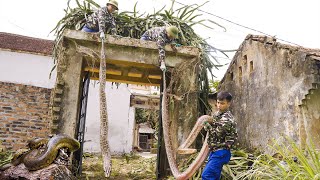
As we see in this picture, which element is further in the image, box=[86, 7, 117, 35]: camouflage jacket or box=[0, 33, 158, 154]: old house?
box=[0, 33, 158, 154]: old house

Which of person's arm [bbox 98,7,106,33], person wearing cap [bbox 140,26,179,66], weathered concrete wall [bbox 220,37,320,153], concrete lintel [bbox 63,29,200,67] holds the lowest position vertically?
weathered concrete wall [bbox 220,37,320,153]

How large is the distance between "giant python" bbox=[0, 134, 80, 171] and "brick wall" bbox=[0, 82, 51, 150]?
15.8 feet

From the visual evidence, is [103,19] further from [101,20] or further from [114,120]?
[114,120]

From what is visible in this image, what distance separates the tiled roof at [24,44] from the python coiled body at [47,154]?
6.41 metres

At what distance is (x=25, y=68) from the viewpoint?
9688 millimetres

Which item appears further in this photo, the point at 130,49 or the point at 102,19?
the point at 130,49

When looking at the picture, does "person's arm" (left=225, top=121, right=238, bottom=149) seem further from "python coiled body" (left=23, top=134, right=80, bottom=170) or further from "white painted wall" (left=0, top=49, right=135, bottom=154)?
"white painted wall" (left=0, top=49, right=135, bottom=154)

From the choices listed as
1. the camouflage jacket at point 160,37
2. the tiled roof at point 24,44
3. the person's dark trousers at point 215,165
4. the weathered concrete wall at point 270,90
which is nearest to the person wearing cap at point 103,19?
the camouflage jacket at point 160,37

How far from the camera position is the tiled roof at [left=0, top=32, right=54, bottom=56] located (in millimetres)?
9688

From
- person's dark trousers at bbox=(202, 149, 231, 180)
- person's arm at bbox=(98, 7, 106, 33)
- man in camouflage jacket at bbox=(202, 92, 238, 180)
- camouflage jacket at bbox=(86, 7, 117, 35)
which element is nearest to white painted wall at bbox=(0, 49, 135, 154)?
camouflage jacket at bbox=(86, 7, 117, 35)

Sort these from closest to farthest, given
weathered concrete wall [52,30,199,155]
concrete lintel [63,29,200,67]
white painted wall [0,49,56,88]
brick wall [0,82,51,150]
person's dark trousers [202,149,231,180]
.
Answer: person's dark trousers [202,149,231,180] → weathered concrete wall [52,30,199,155] → concrete lintel [63,29,200,67] → brick wall [0,82,51,150] → white painted wall [0,49,56,88]

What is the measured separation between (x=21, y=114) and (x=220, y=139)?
7.12 meters

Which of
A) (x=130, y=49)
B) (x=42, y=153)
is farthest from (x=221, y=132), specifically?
(x=130, y=49)

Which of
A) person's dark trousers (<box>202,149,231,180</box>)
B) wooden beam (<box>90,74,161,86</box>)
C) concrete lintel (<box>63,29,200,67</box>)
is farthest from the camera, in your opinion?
wooden beam (<box>90,74,161,86</box>)
